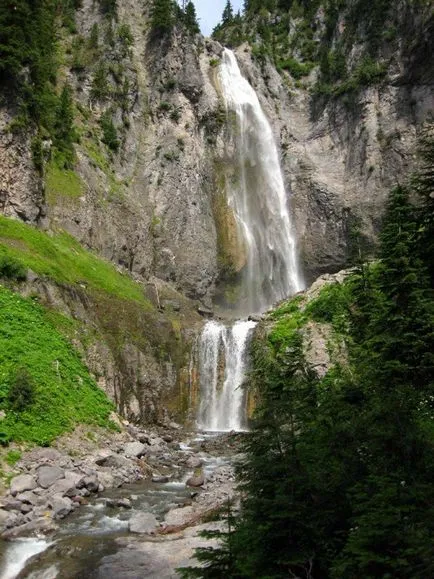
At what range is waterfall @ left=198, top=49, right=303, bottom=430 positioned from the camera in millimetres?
34656

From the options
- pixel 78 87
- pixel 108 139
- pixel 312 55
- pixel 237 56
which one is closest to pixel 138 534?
pixel 108 139

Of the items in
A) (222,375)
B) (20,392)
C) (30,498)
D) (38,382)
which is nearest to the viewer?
(30,498)

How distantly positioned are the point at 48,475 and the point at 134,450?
5.98 metres

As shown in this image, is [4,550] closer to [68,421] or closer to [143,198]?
[68,421]

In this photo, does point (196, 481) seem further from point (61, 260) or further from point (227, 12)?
point (227, 12)

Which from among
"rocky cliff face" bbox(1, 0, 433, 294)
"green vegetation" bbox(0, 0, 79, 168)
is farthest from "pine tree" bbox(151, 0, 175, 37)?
"green vegetation" bbox(0, 0, 79, 168)

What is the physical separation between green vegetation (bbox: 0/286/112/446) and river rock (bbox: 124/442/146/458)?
1784 mm

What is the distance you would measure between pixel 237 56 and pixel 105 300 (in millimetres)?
53718

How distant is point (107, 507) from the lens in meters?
16.0

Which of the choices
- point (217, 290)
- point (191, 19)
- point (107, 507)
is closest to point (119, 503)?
point (107, 507)

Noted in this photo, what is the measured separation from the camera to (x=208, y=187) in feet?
192

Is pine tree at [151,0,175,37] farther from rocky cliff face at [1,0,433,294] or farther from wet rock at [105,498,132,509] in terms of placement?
wet rock at [105,498,132,509]

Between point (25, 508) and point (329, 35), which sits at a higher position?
point (329, 35)

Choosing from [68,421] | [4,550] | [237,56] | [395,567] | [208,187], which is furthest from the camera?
[237,56]
